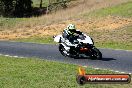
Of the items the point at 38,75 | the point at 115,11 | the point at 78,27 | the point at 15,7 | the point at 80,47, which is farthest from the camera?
the point at 15,7

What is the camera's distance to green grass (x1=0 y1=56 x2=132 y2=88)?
506 inches

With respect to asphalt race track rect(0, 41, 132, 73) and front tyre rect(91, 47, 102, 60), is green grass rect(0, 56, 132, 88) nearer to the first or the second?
asphalt race track rect(0, 41, 132, 73)

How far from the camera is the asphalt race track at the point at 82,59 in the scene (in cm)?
1836

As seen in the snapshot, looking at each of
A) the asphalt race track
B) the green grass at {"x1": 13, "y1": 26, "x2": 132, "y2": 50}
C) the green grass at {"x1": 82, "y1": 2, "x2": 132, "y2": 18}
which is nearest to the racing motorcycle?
the asphalt race track

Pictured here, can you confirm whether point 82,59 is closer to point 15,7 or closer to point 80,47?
point 80,47

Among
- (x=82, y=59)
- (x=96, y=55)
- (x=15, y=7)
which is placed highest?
(x=96, y=55)

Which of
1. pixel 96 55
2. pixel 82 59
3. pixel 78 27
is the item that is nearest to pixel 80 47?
pixel 82 59

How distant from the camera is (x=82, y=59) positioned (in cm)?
2061

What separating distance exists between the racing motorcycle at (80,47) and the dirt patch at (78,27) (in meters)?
14.4

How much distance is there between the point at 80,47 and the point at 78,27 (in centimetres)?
1741

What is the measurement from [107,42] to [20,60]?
11.8m

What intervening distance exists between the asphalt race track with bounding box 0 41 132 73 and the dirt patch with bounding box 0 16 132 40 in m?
10.7

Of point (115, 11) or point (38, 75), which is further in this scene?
point (115, 11)

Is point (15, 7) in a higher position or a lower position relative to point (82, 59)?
lower
